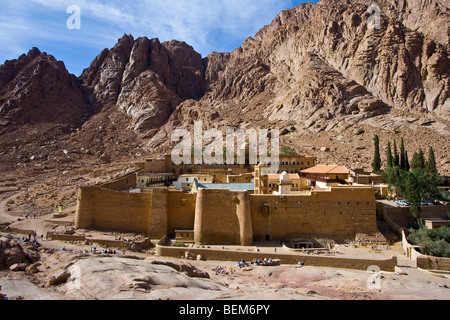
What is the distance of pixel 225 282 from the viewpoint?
52.1 ft

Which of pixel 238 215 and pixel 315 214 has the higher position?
pixel 315 214

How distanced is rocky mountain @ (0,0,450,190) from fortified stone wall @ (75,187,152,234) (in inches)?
1220

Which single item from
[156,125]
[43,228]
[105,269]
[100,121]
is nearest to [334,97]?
[156,125]

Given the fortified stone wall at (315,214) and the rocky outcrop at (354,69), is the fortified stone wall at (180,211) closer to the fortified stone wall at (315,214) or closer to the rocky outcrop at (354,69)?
the fortified stone wall at (315,214)

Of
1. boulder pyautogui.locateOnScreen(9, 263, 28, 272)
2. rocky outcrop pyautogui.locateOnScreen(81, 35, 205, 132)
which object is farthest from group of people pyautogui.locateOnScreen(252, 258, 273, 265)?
rocky outcrop pyautogui.locateOnScreen(81, 35, 205, 132)

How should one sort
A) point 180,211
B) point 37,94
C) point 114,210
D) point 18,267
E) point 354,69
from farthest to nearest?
point 37,94 < point 354,69 < point 180,211 < point 114,210 < point 18,267

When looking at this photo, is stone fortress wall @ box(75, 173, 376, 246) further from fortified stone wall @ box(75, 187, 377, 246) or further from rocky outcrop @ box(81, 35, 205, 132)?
rocky outcrop @ box(81, 35, 205, 132)

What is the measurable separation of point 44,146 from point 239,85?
158ft

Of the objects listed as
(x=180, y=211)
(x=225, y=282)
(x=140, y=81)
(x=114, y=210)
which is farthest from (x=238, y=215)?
(x=140, y=81)

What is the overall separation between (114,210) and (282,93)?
6165 centimetres

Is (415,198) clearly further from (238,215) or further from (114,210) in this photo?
(114,210)

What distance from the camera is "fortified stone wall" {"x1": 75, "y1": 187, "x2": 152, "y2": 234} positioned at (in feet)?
79.6

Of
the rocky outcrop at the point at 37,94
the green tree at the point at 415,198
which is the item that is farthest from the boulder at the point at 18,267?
the rocky outcrop at the point at 37,94
